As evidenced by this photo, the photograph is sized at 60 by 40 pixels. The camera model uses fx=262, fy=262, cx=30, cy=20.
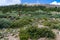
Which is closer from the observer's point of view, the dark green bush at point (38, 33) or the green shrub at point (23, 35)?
the green shrub at point (23, 35)

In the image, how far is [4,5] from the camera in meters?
59.2

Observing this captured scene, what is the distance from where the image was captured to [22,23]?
2694 cm

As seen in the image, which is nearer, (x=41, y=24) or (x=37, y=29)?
(x=37, y=29)

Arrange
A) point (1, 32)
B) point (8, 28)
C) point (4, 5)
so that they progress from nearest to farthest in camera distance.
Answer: point (1, 32) → point (8, 28) → point (4, 5)

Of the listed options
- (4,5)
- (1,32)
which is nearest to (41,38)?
(1,32)

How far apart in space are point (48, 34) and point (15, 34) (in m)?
3.22

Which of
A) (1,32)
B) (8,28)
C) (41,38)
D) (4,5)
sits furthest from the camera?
(4,5)

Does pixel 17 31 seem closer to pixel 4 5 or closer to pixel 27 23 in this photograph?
pixel 27 23

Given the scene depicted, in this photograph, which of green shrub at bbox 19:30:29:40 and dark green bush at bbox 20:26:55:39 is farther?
dark green bush at bbox 20:26:55:39

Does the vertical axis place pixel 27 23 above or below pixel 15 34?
above

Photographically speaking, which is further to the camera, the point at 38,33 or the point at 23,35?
the point at 38,33

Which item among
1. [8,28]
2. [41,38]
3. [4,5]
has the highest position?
[4,5]

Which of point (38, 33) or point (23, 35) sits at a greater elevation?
point (38, 33)

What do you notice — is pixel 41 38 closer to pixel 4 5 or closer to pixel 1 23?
pixel 1 23
